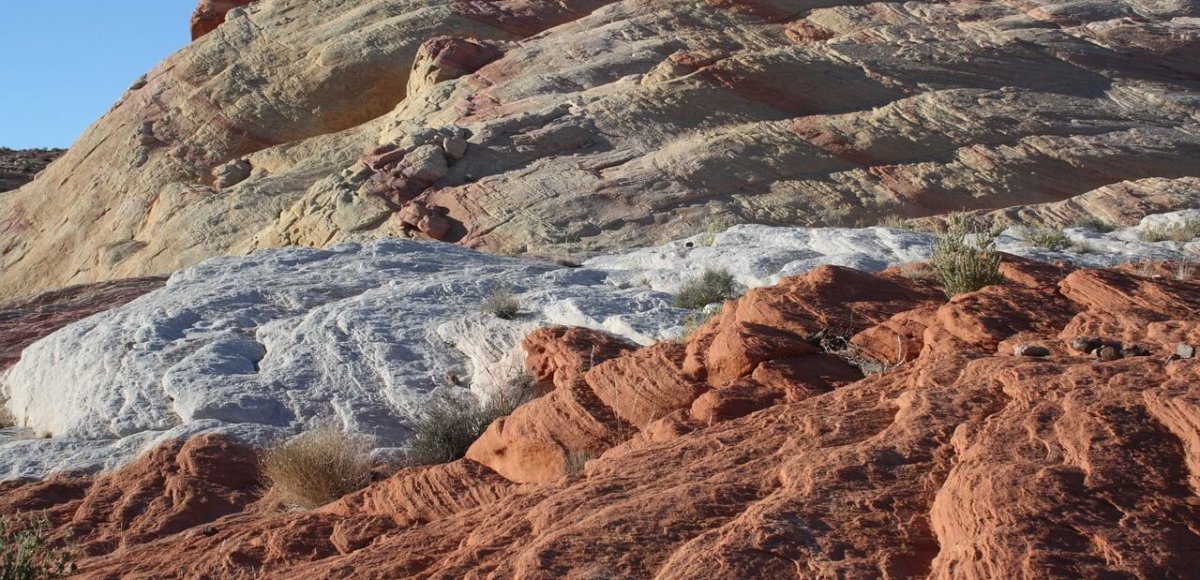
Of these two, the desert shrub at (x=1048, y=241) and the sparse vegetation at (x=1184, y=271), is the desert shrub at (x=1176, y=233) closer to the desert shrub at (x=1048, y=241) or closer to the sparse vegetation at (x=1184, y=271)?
the desert shrub at (x=1048, y=241)

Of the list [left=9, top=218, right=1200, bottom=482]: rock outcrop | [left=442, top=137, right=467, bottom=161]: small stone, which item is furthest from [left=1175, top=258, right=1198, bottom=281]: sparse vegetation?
[left=442, top=137, right=467, bottom=161]: small stone

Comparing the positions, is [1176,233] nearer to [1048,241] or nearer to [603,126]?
[1048,241]

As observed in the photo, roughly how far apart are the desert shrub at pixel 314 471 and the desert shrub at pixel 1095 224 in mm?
12407

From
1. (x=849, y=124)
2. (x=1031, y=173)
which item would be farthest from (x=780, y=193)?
(x=1031, y=173)

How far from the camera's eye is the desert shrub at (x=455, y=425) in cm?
949

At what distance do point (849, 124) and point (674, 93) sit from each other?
344 cm

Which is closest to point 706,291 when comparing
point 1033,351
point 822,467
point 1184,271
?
point 1184,271

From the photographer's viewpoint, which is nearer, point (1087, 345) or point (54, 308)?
point (1087, 345)

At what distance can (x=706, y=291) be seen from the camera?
12.4 metres

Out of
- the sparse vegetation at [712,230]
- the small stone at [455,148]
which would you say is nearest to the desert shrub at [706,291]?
the sparse vegetation at [712,230]

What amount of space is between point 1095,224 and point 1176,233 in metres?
3.00

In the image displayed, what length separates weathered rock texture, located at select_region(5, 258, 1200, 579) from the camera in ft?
17.3

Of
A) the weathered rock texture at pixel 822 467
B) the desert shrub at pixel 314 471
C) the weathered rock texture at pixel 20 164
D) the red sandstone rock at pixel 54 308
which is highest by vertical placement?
the weathered rock texture at pixel 20 164

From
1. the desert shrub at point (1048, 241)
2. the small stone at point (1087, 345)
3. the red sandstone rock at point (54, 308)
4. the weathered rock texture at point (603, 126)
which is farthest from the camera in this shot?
the weathered rock texture at point (603, 126)
